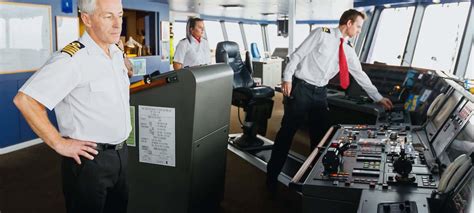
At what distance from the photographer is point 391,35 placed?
7.68m

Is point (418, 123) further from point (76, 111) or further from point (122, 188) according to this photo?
point (76, 111)

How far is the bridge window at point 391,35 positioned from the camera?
732 cm

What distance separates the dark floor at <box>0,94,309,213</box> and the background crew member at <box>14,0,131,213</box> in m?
1.53

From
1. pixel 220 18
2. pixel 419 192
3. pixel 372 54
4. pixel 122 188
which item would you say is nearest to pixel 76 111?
pixel 122 188

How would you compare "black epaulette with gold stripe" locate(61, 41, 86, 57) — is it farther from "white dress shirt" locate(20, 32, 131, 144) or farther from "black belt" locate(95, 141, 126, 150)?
"black belt" locate(95, 141, 126, 150)

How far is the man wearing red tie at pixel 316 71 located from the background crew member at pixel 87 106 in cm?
171

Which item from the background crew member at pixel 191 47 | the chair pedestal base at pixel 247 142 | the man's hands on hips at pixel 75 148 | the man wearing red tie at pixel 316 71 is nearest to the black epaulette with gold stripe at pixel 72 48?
the man's hands on hips at pixel 75 148

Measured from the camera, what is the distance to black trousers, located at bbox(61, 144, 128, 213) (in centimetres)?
173

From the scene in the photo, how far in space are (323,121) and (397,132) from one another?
1.08 metres

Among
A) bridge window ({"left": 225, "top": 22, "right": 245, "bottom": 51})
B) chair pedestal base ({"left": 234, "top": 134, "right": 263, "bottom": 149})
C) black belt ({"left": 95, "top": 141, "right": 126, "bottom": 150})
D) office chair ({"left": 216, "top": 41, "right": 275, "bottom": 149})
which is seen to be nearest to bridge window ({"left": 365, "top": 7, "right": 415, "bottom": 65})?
office chair ({"left": 216, "top": 41, "right": 275, "bottom": 149})

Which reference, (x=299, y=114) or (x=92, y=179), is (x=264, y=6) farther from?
(x=92, y=179)

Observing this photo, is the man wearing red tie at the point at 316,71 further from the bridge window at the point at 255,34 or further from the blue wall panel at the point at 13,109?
the bridge window at the point at 255,34

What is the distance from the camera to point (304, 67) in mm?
3303

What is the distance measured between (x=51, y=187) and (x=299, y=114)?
211cm
